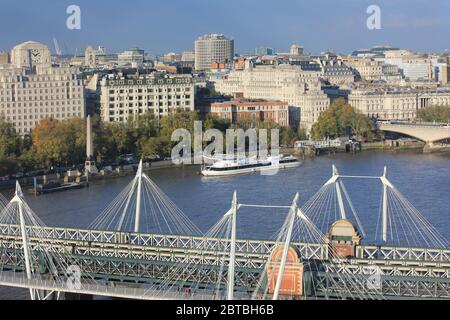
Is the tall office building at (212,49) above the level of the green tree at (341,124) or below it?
above

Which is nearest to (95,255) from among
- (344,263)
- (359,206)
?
(344,263)

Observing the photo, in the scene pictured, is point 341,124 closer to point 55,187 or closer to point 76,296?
point 55,187

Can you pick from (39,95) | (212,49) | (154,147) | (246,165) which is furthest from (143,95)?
(212,49)

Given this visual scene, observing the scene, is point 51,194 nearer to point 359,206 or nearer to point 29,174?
point 29,174

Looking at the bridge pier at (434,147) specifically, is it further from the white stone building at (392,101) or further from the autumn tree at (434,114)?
the white stone building at (392,101)

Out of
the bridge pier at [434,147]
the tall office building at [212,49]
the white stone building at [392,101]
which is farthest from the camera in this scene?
the tall office building at [212,49]

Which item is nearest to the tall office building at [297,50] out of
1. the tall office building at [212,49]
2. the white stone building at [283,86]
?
the tall office building at [212,49]

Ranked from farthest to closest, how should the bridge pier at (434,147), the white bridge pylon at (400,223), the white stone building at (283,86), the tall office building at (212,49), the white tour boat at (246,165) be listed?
the tall office building at (212,49), the white stone building at (283,86), the bridge pier at (434,147), the white tour boat at (246,165), the white bridge pylon at (400,223)
